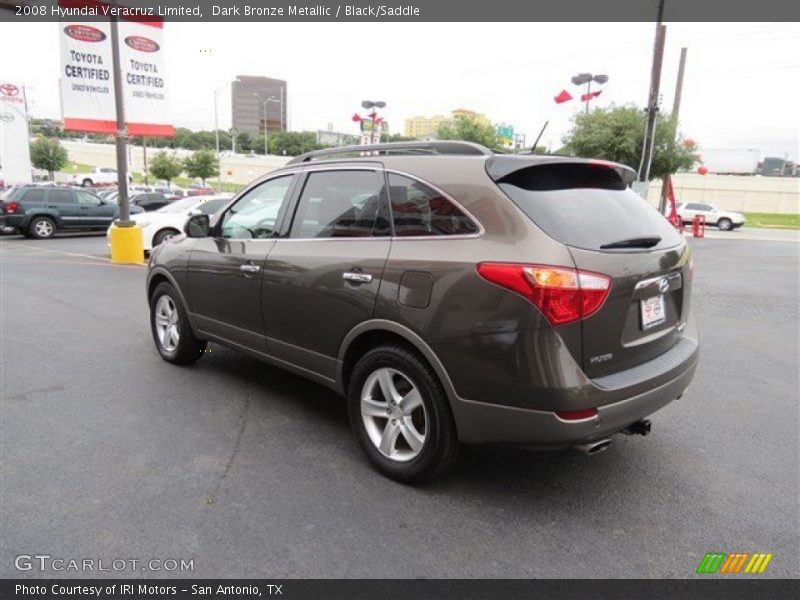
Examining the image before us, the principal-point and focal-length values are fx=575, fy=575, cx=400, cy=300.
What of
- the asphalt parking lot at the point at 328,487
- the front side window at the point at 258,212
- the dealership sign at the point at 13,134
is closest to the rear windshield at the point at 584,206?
the asphalt parking lot at the point at 328,487

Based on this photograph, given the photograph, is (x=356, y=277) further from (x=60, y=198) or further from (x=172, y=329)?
(x=60, y=198)

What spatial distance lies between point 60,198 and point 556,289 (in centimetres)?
2067

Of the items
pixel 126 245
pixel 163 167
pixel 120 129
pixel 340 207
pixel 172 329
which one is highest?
pixel 120 129

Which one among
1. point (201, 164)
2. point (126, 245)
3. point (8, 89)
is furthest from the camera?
point (201, 164)

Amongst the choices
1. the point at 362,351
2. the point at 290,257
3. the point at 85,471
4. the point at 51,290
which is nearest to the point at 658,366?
the point at 362,351

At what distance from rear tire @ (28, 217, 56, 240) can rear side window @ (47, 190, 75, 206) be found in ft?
1.95

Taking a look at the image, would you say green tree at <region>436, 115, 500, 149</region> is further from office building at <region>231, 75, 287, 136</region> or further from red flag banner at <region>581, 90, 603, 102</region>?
office building at <region>231, 75, 287, 136</region>

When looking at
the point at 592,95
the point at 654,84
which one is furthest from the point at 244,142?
the point at 654,84

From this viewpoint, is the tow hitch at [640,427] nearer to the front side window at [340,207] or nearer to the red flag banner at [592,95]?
the front side window at [340,207]

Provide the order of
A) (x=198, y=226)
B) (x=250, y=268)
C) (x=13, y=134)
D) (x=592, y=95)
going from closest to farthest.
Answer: (x=250, y=268)
(x=198, y=226)
(x=13, y=134)
(x=592, y=95)

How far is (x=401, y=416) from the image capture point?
3258mm

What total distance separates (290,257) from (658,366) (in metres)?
2.34

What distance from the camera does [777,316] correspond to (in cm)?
810
